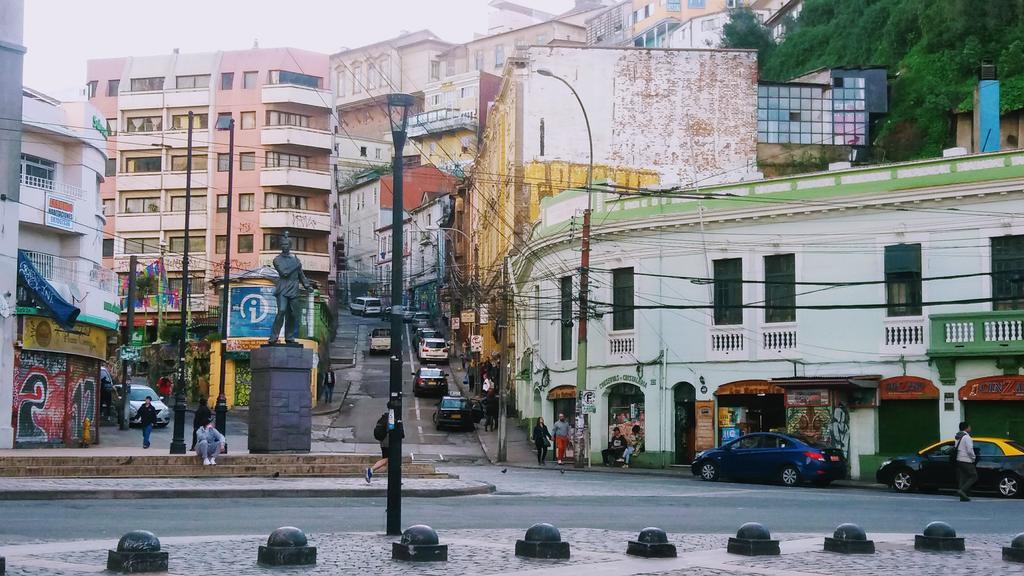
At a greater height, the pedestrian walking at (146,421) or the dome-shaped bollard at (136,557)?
the pedestrian walking at (146,421)

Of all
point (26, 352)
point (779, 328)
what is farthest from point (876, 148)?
point (26, 352)

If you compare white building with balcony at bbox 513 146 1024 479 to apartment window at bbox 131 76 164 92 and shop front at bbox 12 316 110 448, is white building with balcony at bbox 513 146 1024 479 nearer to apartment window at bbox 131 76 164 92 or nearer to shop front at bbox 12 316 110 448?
shop front at bbox 12 316 110 448

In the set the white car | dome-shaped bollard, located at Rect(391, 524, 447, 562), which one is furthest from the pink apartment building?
dome-shaped bollard, located at Rect(391, 524, 447, 562)

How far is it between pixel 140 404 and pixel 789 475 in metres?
27.7

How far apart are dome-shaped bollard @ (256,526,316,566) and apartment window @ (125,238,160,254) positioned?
71.5m

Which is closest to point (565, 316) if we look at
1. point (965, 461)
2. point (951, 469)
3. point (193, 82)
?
point (951, 469)

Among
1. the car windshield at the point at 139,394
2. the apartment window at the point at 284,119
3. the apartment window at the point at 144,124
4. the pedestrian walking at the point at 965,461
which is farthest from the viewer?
the apartment window at the point at 144,124

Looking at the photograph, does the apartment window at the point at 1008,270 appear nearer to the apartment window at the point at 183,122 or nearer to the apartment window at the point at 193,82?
the apartment window at the point at 183,122

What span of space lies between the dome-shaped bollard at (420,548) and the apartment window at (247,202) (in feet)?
233

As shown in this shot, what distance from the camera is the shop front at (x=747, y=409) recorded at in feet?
132

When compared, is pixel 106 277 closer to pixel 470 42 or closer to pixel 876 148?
pixel 876 148

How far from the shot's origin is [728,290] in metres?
41.2

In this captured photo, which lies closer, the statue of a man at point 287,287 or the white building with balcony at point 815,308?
the statue of a man at point 287,287

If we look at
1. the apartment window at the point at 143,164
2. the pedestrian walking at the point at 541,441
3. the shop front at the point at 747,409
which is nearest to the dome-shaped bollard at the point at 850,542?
the shop front at the point at 747,409
